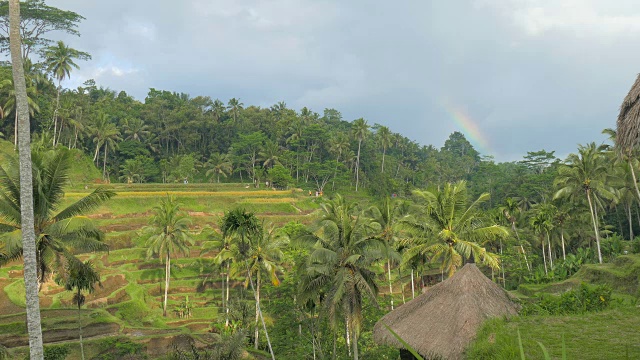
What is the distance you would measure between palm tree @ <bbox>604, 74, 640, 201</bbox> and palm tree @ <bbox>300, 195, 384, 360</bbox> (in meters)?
10.3

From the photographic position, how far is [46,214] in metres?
16.7

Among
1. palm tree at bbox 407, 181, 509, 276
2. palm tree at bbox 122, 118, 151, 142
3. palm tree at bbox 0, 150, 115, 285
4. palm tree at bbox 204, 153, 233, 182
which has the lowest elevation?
palm tree at bbox 407, 181, 509, 276

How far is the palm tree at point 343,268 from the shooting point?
19906mm

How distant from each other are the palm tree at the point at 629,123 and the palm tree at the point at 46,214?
17470mm

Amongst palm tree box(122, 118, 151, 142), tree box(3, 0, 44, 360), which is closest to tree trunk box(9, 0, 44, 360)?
tree box(3, 0, 44, 360)

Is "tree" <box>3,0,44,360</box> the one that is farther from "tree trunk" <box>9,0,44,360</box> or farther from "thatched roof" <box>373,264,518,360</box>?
"thatched roof" <box>373,264,518,360</box>

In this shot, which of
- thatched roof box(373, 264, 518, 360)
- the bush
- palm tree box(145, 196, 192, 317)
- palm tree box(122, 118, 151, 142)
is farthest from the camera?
palm tree box(122, 118, 151, 142)

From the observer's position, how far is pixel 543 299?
17.3 metres

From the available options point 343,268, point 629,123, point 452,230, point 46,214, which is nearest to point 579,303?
point 629,123

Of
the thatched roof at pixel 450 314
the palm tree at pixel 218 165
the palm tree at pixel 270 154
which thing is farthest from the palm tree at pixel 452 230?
the palm tree at pixel 218 165

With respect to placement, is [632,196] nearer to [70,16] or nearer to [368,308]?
[368,308]

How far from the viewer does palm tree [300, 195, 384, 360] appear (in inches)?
→ 784

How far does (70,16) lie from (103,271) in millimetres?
51132

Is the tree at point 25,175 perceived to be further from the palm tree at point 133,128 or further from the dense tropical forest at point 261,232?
the palm tree at point 133,128
